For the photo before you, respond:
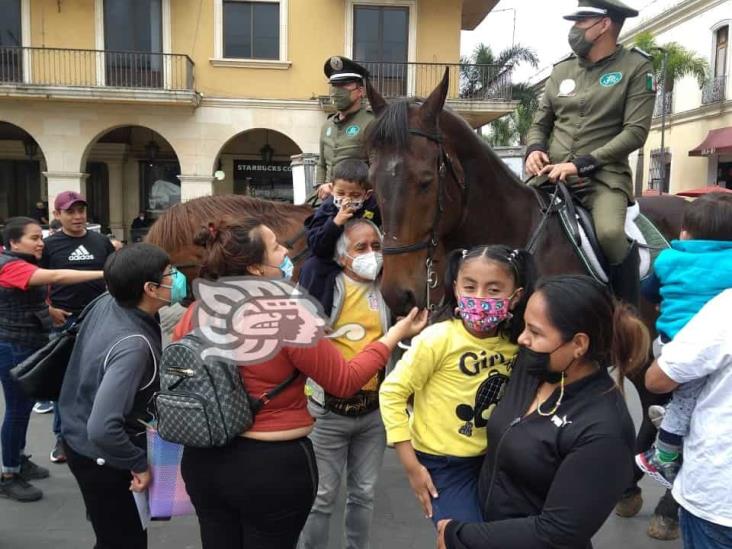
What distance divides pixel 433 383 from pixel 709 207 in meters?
1.27

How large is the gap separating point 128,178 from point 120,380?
1867 cm

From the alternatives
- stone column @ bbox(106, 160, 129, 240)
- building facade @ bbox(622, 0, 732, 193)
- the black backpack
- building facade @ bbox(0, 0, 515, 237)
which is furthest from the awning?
the black backpack

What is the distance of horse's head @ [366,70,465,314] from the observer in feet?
8.88

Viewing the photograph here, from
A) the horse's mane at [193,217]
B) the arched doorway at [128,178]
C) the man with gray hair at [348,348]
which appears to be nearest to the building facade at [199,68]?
the arched doorway at [128,178]

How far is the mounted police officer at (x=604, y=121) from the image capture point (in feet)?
11.7

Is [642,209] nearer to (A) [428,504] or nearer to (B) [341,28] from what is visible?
(A) [428,504]

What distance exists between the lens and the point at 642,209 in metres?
4.77

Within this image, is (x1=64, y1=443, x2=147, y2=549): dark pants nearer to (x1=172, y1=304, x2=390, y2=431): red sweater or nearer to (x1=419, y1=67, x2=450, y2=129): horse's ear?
(x1=172, y1=304, x2=390, y2=431): red sweater

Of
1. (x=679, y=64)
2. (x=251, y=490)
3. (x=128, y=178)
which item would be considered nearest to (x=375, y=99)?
(x=251, y=490)

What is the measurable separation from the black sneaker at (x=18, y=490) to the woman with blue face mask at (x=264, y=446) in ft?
8.74

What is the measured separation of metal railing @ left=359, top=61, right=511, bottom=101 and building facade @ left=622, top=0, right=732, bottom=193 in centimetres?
779

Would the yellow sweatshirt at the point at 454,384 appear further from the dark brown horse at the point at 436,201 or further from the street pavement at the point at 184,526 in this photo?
the street pavement at the point at 184,526

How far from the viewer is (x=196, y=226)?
14.5 ft

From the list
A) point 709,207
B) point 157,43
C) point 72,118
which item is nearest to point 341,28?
point 157,43
